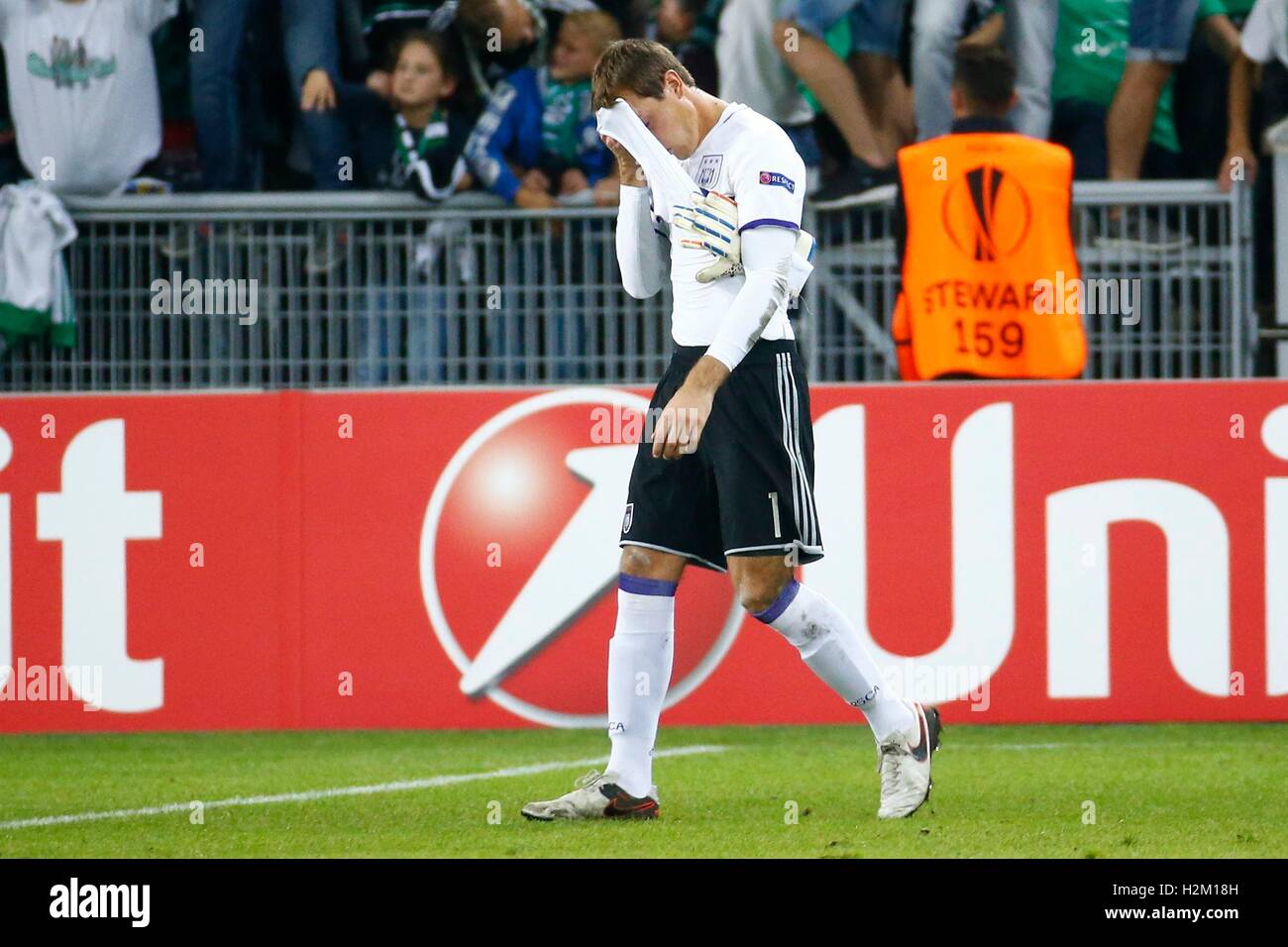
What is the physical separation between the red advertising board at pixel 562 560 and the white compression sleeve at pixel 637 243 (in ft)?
7.73

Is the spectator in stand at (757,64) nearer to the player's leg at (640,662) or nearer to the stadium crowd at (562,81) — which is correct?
the stadium crowd at (562,81)

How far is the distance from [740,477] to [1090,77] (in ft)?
15.6

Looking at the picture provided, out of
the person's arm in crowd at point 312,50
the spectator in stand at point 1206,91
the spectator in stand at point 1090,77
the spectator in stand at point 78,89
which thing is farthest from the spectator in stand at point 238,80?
the spectator in stand at point 1206,91

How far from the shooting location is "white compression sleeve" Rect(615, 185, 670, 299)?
5.91 meters

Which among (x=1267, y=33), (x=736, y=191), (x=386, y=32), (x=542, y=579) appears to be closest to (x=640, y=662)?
(x=736, y=191)

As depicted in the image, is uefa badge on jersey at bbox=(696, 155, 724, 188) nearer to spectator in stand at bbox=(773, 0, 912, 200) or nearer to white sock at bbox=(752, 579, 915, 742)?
white sock at bbox=(752, 579, 915, 742)

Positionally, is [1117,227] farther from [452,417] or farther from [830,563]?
[452,417]

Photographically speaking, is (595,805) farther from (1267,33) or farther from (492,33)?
(1267,33)

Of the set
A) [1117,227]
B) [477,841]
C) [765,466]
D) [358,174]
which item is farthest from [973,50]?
[477,841]

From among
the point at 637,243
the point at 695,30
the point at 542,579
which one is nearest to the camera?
the point at 637,243

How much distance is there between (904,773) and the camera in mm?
5754

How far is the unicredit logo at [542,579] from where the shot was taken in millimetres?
8250
